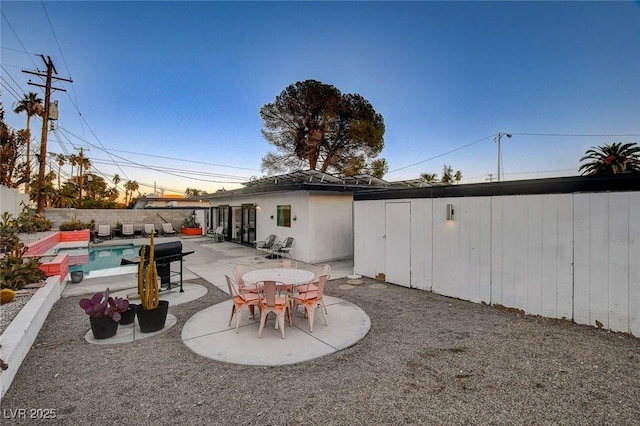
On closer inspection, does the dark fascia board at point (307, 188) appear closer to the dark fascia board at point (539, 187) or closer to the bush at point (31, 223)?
the dark fascia board at point (539, 187)

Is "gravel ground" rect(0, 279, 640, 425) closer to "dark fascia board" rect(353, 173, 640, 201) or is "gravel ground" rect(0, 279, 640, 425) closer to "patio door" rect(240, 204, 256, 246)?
"dark fascia board" rect(353, 173, 640, 201)

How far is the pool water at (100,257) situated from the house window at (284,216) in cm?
557

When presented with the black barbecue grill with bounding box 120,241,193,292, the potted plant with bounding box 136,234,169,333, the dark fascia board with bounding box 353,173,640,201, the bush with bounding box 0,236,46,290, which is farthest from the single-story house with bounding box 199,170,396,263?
the bush with bounding box 0,236,46,290

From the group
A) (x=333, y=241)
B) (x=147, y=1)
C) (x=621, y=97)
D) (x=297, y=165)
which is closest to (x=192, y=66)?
(x=147, y=1)

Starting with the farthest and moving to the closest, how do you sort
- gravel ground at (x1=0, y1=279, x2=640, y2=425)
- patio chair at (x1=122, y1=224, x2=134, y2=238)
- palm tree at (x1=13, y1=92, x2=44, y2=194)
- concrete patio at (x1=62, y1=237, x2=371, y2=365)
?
palm tree at (x1=13, y1=92, x2=44, y2=194) → patio chair at (x1=122, y1=224, x2=134, y2=238) → concrete patio at (x1=62, y1=237, x2=371, y2=365) → gravel ground at (x1=0, y1=279, x2=640, y2=425)

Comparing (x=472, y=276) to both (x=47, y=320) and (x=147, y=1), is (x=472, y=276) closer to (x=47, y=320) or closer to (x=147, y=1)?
(x=47, y=320)

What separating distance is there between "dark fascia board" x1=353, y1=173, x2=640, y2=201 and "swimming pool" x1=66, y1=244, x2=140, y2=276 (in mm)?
8610

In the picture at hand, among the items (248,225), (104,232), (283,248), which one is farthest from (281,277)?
(104,232)

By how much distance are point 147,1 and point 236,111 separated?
7.88 meters

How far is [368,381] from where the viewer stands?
9.76ft

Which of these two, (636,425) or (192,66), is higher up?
(192,66)

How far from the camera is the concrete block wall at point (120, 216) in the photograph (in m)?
18.8

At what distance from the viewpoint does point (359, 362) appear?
3383 millimetres

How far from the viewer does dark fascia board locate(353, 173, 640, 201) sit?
4145 mm
